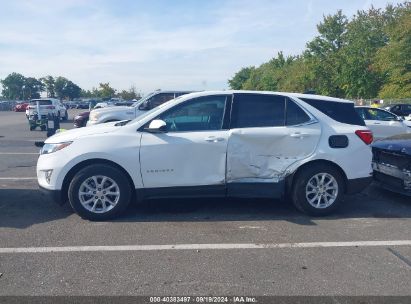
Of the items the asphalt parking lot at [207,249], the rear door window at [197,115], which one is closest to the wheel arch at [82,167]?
the asphalt parking lot at [207,249]

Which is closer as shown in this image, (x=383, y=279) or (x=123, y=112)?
(x=383, y=279)

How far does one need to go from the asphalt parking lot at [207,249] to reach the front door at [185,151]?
0.58 metres

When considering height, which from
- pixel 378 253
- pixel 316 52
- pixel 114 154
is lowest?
pixel 378 253

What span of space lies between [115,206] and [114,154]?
2.32 feet

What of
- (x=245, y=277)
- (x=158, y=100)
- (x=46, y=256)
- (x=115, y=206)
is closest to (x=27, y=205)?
(x=115, y=206)

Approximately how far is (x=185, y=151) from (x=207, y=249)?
58.4 inches

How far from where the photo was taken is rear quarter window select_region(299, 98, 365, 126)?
6.12 metres

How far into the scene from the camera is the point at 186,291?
147 inches

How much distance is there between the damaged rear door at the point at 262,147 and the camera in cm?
582

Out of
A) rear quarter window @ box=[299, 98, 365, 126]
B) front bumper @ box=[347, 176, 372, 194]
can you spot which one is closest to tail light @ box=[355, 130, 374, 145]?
rear quarter window @ box=[299, 98, 365, 126]

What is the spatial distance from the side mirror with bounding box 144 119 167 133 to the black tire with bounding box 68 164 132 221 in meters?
0.71

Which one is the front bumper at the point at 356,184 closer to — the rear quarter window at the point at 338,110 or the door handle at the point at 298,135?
the rear quarter window at the point at 338,110

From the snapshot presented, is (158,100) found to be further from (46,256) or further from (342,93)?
(342,93)

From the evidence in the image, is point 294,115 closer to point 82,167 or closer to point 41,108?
point 82,167
